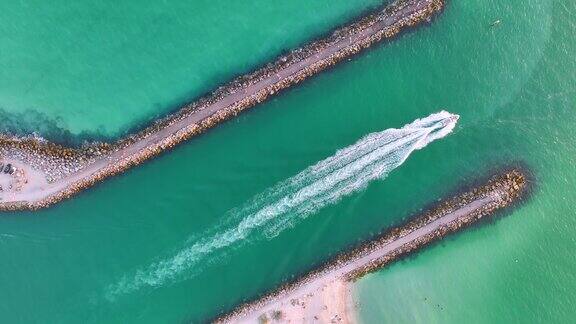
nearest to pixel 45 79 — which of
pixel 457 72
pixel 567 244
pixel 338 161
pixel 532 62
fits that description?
pixel 338 161

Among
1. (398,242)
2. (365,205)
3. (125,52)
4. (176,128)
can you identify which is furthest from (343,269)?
(125,52)

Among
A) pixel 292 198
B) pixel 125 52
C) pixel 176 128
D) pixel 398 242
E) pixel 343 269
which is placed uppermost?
pixel 125 52

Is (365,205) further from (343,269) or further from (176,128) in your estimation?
(176,128)

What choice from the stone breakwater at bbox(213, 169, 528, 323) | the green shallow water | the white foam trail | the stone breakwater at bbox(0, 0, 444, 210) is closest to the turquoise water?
the stone breakwater at bbox(0, 0, 444, 210)

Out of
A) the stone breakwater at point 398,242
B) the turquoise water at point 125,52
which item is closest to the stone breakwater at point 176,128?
the turquoise water at point 125,52

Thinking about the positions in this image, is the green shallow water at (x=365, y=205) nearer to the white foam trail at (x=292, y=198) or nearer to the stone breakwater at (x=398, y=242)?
the white foam trail at (x=292, y=198)

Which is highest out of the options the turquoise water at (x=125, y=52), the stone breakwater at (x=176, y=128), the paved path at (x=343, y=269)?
the turquoise water at (x=125, y=52)

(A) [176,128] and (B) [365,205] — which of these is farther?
(B) [365,205]
